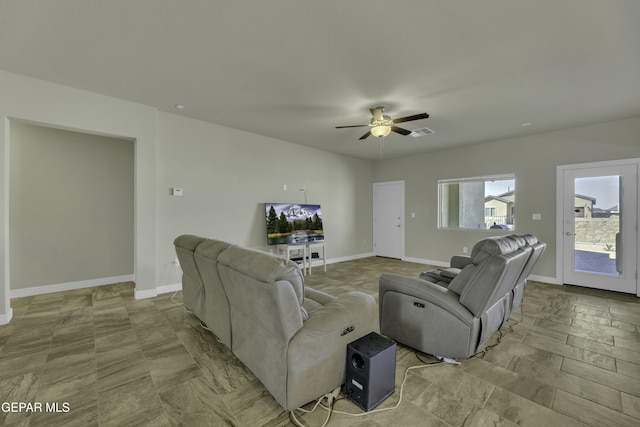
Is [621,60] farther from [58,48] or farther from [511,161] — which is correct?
[58,48]

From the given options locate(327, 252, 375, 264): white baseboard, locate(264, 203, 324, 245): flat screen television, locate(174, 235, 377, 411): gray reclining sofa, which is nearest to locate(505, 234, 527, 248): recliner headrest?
locate(174, 235, 377, 411): gray reclining sofa

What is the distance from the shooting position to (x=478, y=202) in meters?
5.89

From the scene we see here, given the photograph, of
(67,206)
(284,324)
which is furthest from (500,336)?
(67,206)

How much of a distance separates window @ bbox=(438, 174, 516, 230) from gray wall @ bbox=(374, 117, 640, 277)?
144 millimetres

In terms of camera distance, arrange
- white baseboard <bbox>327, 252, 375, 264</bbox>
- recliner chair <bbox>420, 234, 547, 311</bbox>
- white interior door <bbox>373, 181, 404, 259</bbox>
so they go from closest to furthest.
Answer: recliner chair <bbox>420, 234, 547, 311</bbox> < white baseboard <bbox>327, 252, 375, 264</bbox> < white interior door <bbox>373, 181, 404, 259</bbox>

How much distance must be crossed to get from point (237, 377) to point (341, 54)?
9.57 feet

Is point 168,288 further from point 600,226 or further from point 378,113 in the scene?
point 600,226

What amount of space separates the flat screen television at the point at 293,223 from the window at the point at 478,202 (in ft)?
9.70

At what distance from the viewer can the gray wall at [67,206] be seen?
389cm

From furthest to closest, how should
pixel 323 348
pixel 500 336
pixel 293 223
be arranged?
pixel 293 223
pixel 500 336
pixel 323 348

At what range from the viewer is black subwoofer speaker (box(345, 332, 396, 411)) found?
161 centimetres

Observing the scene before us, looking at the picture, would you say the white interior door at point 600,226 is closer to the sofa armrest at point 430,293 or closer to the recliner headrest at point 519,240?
Result: the recliner headrest at point 519,240

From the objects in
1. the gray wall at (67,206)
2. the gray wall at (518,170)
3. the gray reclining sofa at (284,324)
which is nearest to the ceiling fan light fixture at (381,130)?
the gray wall at (518,170)

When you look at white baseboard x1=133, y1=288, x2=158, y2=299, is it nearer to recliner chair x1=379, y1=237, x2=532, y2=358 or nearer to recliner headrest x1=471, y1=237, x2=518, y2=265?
recliner chair x1=379, y1=237, x2=532, y2=358
